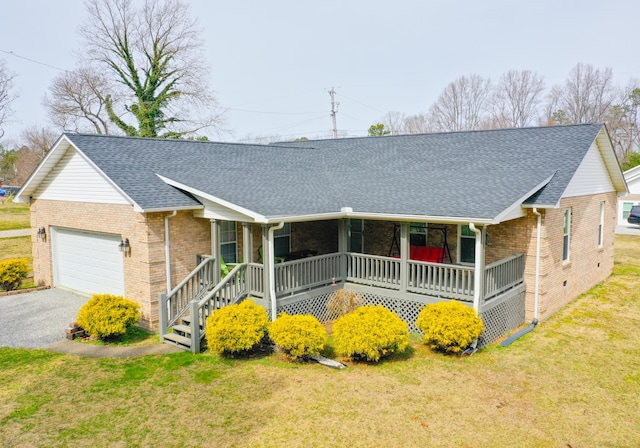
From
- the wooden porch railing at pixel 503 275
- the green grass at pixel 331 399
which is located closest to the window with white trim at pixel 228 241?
→ the green grass at pixel 331 399

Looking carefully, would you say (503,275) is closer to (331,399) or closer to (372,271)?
(372,271)

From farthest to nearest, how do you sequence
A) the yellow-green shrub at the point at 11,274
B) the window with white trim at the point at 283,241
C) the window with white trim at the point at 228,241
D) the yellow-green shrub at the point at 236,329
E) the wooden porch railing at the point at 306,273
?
the yellow-green shrub at the point at 11,274 → the window with white trim at the point at 283,241 → the window with white trim at the point at 228,241 → the wooden porch railing at the point at 306,273 → the yellow-green shrub at the point at 236,329

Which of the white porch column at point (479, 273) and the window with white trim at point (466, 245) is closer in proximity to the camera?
the white porch column at point (479, 273)

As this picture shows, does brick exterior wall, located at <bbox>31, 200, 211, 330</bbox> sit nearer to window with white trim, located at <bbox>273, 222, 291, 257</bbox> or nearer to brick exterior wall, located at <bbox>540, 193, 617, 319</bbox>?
window with white trim, located at <bbox>273, 222, 291, 257</bbox>

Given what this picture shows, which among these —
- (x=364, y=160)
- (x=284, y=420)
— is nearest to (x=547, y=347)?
(x=284, y=420)

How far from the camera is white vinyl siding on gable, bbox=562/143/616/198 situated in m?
13.5

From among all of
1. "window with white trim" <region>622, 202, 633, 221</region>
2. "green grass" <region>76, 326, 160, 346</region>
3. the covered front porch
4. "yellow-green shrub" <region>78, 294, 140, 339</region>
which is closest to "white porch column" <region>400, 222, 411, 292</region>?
the covered front porch

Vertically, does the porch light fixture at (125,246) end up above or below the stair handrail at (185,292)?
above

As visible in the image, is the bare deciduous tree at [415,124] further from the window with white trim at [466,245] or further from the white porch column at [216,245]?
the white porch column at [216,245]

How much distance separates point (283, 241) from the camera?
1431 cm

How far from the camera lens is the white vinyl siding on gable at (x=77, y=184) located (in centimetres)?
1278

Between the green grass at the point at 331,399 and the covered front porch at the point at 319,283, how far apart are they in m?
1.26

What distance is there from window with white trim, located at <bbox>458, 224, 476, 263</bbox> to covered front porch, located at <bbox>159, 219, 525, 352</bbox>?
120 centimetres

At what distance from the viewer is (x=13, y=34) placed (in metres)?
26.0
